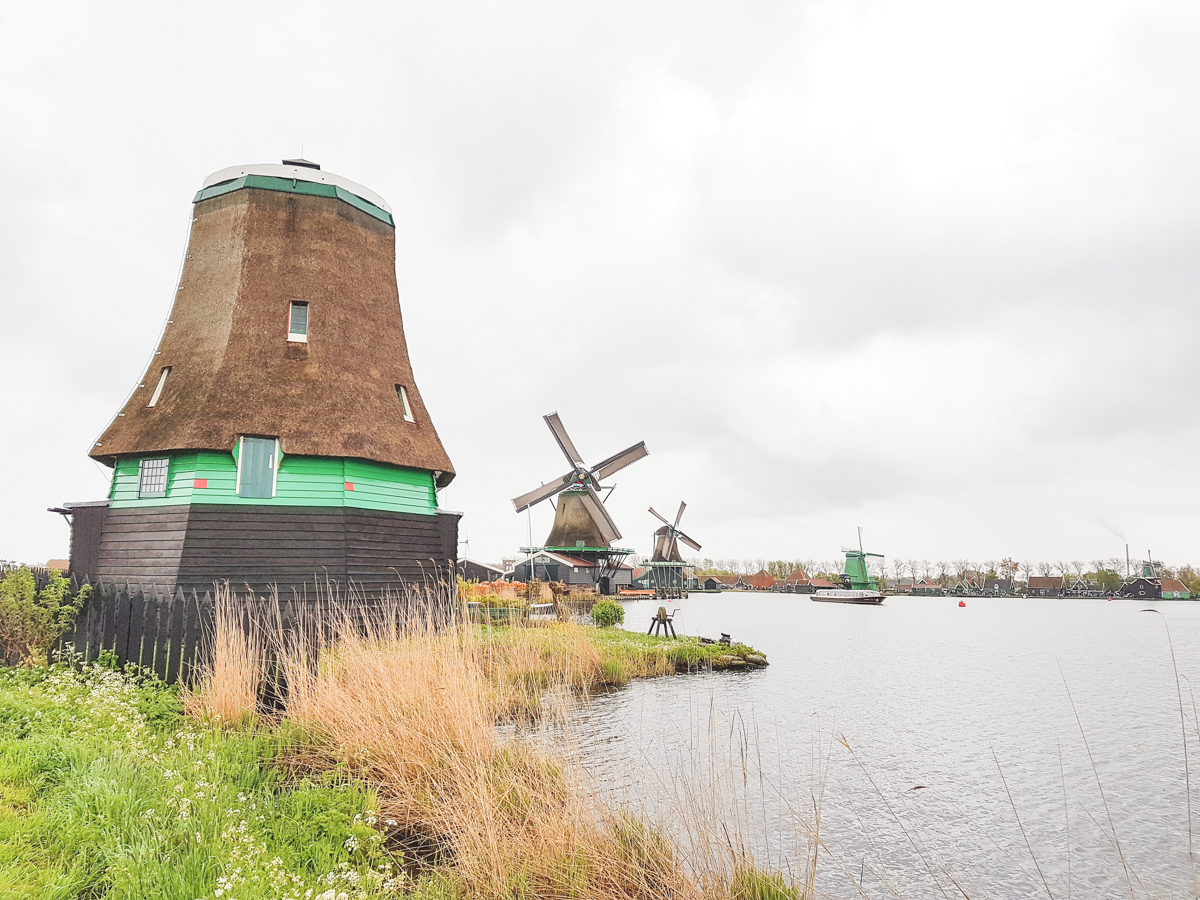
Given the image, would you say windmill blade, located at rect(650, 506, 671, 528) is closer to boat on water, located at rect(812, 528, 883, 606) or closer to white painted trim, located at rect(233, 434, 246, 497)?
boat on water, located at rect(812, 528, 883, 606)

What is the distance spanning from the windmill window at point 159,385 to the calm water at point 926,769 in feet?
34.4

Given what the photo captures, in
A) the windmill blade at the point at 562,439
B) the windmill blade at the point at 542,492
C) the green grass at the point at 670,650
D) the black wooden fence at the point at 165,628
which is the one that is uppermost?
the windmill blade at the point at 562,439

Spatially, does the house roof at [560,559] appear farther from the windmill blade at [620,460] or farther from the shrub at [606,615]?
the shrub at [606,615]

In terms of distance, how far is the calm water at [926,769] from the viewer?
5109mm

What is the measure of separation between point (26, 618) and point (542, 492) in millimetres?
25489

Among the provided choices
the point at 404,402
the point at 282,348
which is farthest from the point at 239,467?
the point at 404,402

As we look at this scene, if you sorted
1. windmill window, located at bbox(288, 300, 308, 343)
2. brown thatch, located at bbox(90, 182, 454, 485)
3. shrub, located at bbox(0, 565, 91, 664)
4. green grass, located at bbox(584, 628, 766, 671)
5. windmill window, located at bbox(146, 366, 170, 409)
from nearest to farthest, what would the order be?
1. shrub, located at bbox(0, 565, 91, 664)
2. brown thatch, located at bbox(90, 182, 454, 485)
3. windmill window, located at bbox(146, 366, 170, 409)
4. green grass, located at bbox(584, 628, 766, 671)
5. windmill window, located at bbox(288, 300, 308, 343)

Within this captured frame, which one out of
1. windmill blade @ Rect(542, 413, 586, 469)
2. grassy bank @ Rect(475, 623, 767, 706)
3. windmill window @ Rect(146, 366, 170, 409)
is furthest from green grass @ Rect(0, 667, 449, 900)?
windmill blade @ Rect(542, 413, 586, 469)

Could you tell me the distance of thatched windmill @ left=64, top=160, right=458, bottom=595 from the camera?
41.4 ft

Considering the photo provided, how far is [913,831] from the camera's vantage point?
603 cm

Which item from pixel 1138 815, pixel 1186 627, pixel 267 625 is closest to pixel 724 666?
pixel 1138 815

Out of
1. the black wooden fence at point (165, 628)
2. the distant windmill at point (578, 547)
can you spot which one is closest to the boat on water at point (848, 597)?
the distant windmill at point (578, 547)

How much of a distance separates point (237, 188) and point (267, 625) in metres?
11.6

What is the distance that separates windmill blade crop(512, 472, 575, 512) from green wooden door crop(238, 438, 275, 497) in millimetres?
20515
